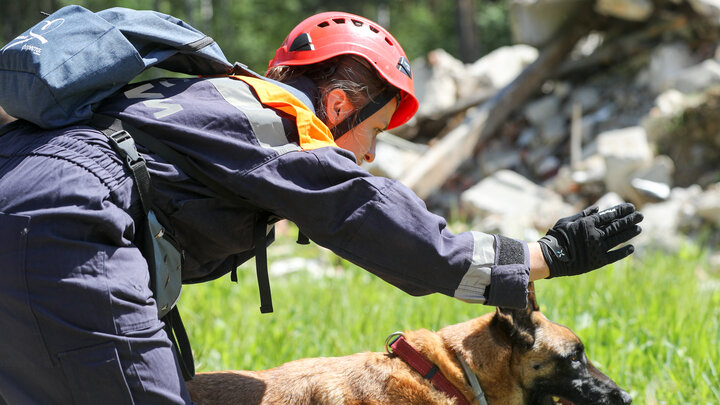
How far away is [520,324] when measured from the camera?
3410 millimetres

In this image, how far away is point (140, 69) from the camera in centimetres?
259

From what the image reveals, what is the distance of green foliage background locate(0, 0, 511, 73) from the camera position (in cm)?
2742

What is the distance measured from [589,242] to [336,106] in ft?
3.74

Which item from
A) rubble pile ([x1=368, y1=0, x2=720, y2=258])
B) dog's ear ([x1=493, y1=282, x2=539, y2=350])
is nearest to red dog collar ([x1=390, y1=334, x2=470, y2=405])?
dog's ear ([x1=493, y1=282, x2=539, y2=350])

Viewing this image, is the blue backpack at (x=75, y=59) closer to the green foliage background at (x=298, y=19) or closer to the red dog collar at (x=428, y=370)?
the red dog collar at (x=428, y=370)

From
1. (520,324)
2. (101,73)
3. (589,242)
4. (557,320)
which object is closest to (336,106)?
(101,73)

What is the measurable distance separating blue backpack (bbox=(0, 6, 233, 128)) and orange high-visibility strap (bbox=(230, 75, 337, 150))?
0.30 m

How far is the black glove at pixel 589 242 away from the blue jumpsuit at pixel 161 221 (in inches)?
5.3

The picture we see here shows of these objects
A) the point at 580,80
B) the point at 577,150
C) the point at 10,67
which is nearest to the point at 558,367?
the point at 10,67

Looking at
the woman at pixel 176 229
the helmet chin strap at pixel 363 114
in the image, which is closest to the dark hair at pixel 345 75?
the helmet chin strap at pixel 363 114

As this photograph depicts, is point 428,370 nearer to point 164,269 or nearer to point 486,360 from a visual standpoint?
point 486,360

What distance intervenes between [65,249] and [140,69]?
68cm

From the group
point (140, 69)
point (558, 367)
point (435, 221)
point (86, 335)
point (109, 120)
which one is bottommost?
point (558, 367)

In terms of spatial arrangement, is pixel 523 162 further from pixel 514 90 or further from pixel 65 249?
pixel 65 249
